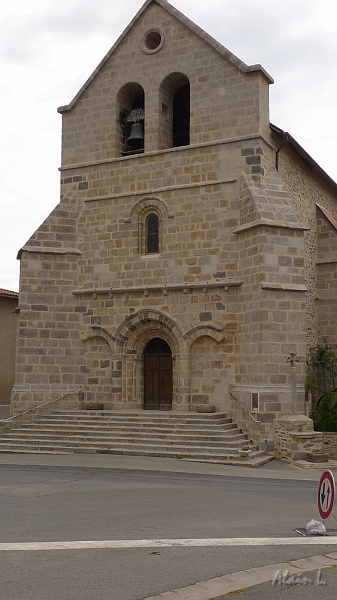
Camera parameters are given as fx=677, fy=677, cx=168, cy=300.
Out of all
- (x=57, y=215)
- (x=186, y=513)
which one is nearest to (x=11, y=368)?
(x=57, y=215)

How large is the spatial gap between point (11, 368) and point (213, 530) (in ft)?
62.6

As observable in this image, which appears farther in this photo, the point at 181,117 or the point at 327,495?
the point at 181,117

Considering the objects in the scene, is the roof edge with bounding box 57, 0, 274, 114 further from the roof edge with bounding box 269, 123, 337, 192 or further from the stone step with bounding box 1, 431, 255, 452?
the stone step with bounding box 1, 431, 255, 452

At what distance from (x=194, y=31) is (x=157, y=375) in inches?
393

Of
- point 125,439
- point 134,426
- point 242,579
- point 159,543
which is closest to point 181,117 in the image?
point 134,426

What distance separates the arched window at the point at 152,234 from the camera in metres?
19.8

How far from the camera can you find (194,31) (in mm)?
19469

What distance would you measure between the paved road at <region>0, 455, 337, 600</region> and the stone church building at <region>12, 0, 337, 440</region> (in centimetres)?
379

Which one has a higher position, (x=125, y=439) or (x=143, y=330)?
(x=143, y=330)

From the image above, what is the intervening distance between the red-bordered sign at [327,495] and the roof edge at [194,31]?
13635 mm

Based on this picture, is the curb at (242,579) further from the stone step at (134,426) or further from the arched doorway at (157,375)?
the arched doorway at (157,375)

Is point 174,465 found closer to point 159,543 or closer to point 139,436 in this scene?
point 139,436

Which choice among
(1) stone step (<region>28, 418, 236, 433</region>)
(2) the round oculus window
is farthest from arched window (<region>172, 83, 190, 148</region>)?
(1) stone step (<region>28, 418, 236, 433</region>)

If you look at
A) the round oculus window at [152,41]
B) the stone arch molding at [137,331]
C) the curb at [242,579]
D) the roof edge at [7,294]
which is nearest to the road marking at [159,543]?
the curb at [242,579]
